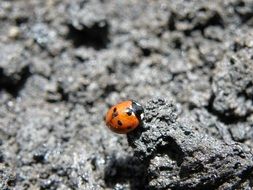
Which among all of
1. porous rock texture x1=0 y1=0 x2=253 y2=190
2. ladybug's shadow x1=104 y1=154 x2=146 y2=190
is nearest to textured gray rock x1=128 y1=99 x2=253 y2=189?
porous rock texture x1=0 y1=0 x2=253 y2=190

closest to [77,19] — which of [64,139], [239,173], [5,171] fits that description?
[64,139]

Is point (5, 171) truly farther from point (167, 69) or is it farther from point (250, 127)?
point (250, 127)

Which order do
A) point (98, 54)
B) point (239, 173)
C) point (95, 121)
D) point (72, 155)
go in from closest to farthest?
point (239, 173)
point (72, 155)
point (95, 121)
point (98, 54)

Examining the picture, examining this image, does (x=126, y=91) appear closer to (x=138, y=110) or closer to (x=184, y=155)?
(x=138, y=110)

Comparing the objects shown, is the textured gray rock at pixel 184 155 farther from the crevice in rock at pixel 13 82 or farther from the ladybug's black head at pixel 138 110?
the crevice in rock at pixel 13 82

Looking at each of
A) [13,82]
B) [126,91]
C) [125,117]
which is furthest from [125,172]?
[13,82]
